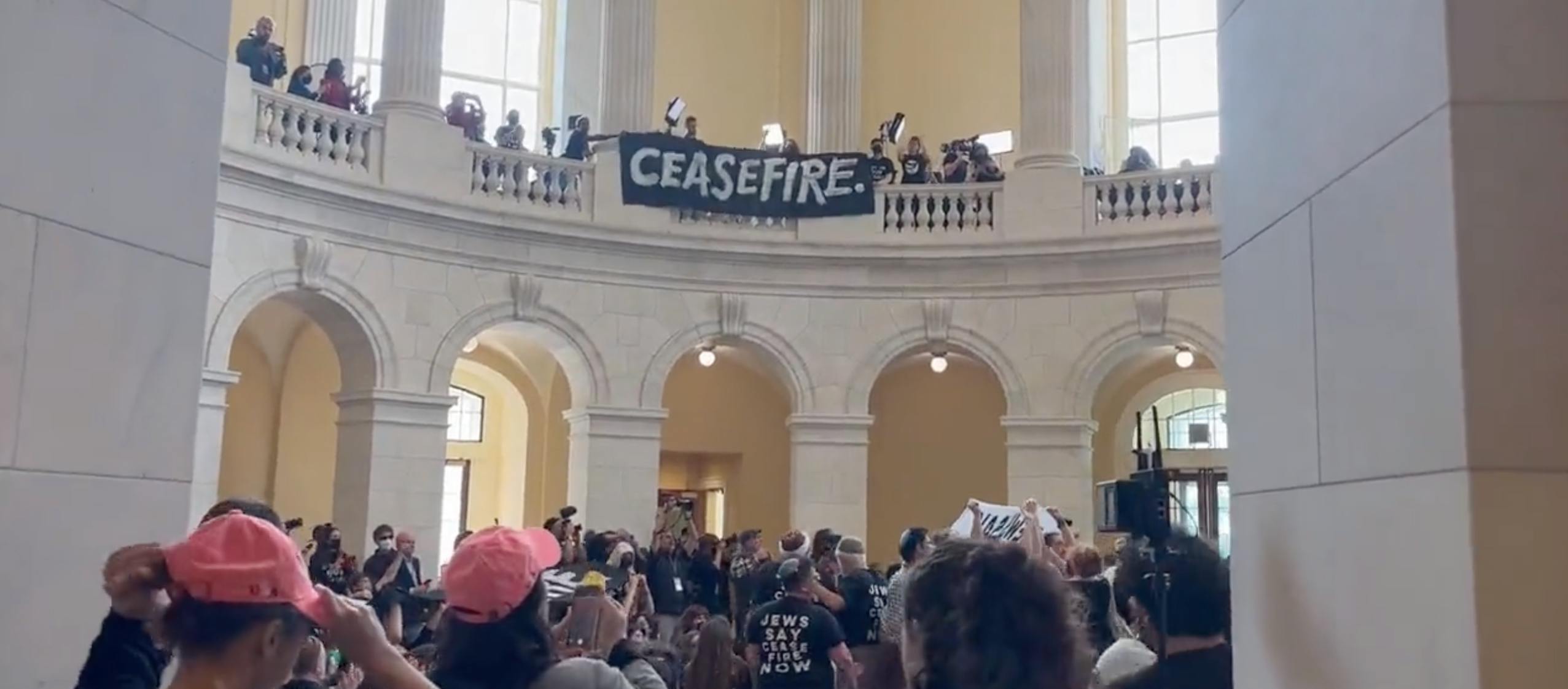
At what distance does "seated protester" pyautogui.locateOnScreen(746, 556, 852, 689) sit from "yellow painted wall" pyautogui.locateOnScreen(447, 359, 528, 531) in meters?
14.3

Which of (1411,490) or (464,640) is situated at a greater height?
(1411,490)

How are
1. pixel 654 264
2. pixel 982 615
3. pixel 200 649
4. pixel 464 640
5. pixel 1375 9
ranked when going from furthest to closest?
pixel 654 264 → pixel 464 640 → pixel 1375 9 → pixel 982 615 → pixel 200 649

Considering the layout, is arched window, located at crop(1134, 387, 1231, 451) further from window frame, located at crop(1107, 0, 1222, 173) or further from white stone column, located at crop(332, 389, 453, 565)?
white stone column, located at crop(332, 389, 453, 565)

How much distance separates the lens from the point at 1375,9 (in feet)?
10.3

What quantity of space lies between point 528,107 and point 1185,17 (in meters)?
11.2

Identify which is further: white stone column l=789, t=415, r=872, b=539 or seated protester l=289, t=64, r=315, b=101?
white stone column l=789, t=415, r=872, b=539

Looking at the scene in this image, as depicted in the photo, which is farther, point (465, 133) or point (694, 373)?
point (694, 373)

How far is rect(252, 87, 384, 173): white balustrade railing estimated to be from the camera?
15.8 m

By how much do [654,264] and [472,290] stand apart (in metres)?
2.53

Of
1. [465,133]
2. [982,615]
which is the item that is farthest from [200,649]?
[465,133]

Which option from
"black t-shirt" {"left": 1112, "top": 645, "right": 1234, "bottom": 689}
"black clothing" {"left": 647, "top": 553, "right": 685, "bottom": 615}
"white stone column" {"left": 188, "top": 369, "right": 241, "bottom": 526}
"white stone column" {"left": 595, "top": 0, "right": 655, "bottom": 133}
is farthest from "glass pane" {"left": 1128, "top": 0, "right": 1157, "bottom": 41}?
"black t-shirt" {"left": 1112, "top": 645, "right": 1234, "bottom": 689}

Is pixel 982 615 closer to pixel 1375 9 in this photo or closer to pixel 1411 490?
pixel 1411 490

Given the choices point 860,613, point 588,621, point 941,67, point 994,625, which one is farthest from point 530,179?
point 994,625

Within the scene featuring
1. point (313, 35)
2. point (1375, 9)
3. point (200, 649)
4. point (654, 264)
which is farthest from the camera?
point (313, 35)
